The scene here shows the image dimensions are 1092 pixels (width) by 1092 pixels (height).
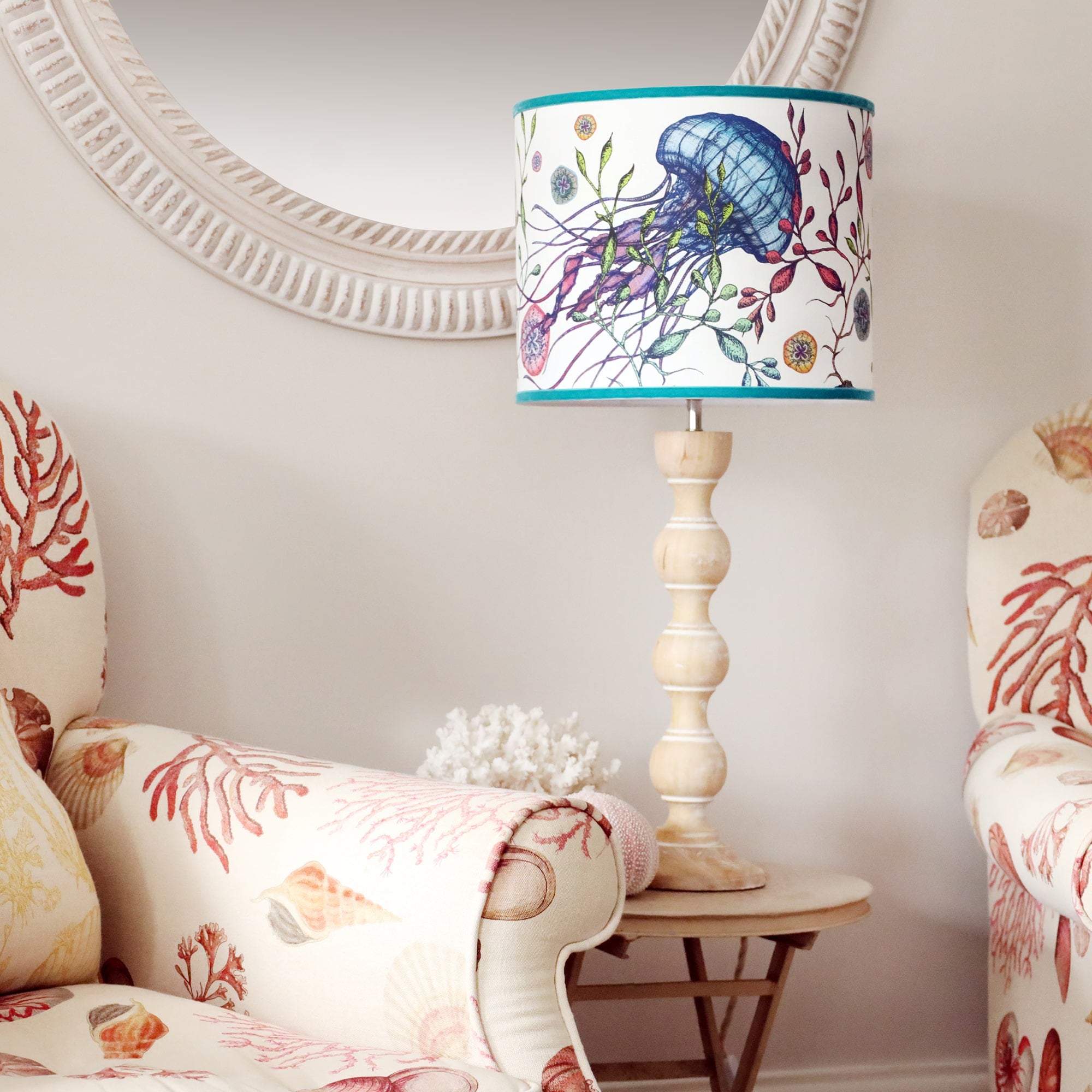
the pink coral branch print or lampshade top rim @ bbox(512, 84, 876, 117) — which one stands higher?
lampshade top rim @ bbox(512, 84, 876, 117)

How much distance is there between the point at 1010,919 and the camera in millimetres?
1464

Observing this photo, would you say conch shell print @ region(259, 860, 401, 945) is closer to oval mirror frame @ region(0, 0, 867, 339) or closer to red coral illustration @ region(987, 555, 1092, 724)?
oval mirror frame @ region(0, 0, 867, 339)

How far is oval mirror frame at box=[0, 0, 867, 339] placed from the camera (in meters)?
1.43

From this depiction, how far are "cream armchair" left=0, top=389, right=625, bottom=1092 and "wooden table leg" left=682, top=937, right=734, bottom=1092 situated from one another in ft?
1.76

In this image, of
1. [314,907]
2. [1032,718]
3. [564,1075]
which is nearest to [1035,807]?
[1032,718]

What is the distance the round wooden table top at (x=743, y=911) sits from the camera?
1.19 meters

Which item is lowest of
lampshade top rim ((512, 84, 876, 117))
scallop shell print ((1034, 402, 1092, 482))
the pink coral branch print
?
the pink coral branch print

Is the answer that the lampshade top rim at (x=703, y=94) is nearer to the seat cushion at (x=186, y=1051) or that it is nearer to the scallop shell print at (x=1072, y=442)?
the scallop shell print at (x=1072, y=442)

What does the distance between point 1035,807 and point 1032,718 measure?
275mm

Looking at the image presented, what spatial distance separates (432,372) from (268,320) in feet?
0.67

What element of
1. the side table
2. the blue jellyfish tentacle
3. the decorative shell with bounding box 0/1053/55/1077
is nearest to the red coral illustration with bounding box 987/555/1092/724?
the side table

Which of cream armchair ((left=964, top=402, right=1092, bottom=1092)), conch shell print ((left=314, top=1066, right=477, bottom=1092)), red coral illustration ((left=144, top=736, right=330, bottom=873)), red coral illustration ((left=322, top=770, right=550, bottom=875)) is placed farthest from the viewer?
cream armchair ((left=964, top=402, right=1092, bottom=1092))

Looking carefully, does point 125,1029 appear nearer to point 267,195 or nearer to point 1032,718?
point 267,195

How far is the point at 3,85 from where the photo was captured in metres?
1.44
